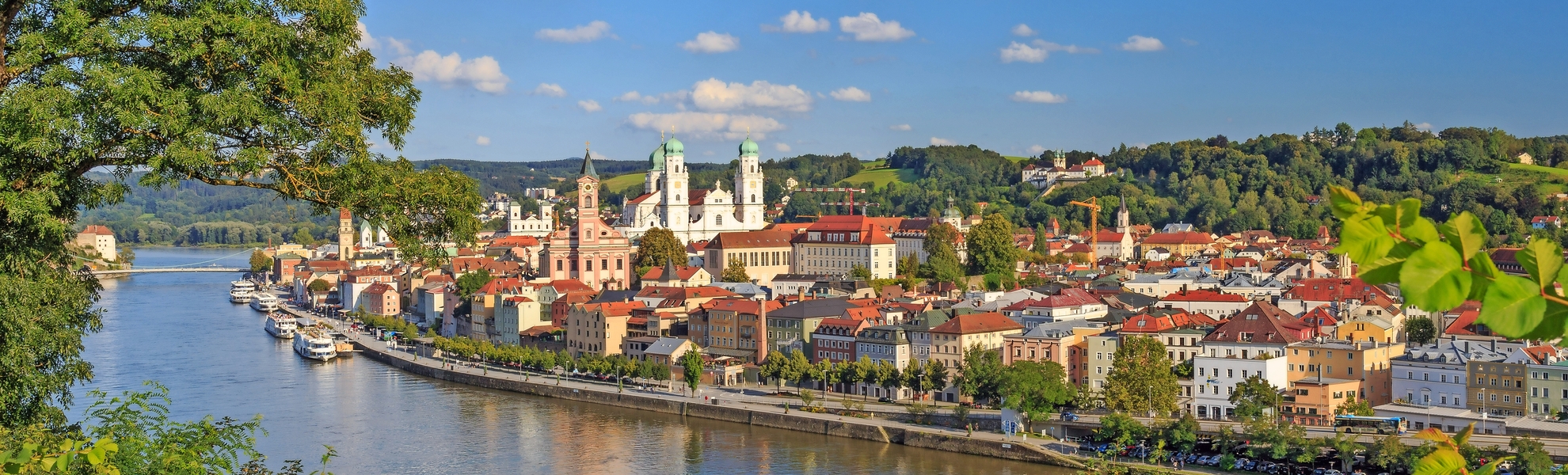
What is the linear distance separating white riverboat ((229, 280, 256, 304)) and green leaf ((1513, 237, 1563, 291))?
43.3 meters

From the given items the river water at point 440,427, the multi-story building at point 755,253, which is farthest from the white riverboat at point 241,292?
the river water at point 440,427

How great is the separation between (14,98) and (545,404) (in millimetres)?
18013

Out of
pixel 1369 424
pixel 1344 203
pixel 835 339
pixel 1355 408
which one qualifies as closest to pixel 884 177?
pixel 835 339

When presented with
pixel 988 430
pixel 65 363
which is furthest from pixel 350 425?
pixel 65 363

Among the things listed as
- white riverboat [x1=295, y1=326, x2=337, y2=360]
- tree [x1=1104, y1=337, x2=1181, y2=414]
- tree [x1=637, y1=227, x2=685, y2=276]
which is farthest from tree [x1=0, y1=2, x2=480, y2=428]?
tree [x1=637, y1=227, x2=685, y2=276]

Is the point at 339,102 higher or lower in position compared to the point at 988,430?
higher

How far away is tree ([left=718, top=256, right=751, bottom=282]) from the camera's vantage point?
3256cm

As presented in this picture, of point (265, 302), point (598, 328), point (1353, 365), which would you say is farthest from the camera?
point (265, 302)

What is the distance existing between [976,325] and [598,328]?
22.7 feet

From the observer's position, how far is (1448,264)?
1076 mm

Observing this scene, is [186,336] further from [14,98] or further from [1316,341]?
[14,98]

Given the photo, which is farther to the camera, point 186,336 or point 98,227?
point 98,227

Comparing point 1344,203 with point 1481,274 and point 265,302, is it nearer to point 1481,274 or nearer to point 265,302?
point 1481,274

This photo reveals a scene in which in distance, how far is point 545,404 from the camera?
20.6m
